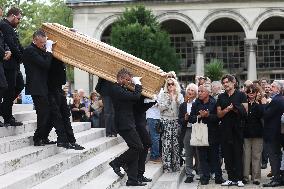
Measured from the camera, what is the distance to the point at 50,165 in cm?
801

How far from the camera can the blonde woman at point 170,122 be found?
11070 mm

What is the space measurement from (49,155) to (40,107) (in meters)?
0.77

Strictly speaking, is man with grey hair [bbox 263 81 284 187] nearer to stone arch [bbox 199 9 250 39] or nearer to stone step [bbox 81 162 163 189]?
stone step [bbox 81 162 163 189]

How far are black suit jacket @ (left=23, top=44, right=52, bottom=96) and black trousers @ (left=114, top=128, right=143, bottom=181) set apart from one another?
1.42m

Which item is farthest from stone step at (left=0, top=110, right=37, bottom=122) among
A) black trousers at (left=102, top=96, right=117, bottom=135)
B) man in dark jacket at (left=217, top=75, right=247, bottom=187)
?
man in dark jacket at (left=217, top=75, right=247, bottom=187)

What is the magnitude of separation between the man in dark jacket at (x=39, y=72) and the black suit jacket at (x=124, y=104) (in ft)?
3.61

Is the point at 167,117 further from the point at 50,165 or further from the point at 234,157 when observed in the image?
the point at 50,165

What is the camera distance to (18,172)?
7.42 m

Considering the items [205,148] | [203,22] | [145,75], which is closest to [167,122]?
[205,148]

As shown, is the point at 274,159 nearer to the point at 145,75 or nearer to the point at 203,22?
the point at 145,75

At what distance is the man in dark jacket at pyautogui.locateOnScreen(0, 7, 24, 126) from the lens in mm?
8984

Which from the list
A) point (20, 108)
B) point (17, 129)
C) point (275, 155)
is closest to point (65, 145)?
point (17, 129)

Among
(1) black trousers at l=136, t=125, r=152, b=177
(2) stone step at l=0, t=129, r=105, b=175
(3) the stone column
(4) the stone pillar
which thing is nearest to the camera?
(2) stone step at l=0, t=129, r=105, b=175

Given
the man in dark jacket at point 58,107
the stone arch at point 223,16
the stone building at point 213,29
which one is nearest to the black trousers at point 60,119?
the man in dark jacket at point 58,107
